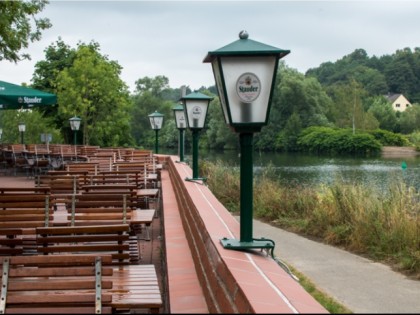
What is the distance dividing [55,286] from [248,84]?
6.08ft

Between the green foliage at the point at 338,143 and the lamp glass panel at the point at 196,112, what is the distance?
67848mm

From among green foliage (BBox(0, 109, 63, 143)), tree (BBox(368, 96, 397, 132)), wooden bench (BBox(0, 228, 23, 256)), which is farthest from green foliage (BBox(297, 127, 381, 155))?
wooden bench (BBox(0, 228, 23, 256))

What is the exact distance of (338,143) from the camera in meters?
80.8

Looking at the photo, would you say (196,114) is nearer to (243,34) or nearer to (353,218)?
(353,218)

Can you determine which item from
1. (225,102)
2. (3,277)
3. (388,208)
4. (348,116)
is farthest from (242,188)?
(348,116)

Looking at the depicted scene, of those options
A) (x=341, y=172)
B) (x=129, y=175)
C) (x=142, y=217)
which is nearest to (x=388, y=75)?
(x=341, y=172)

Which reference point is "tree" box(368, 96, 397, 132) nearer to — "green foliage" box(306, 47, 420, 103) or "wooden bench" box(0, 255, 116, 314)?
"green foliage" box(306, 47, 420, 103)

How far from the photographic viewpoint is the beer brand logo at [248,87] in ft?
15.1

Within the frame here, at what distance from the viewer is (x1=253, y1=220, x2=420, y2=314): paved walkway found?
7.50 m

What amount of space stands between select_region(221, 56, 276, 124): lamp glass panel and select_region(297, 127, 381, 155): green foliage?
7425 centimetres

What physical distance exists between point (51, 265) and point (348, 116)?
307 feet

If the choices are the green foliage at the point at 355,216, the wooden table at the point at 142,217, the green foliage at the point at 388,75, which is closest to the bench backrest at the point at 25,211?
the wooden table at the point at 142,217

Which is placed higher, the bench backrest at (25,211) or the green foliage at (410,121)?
the green foliage at (410,121)

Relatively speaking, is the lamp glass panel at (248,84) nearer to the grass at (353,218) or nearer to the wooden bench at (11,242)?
the wooden bench at (11,242)
